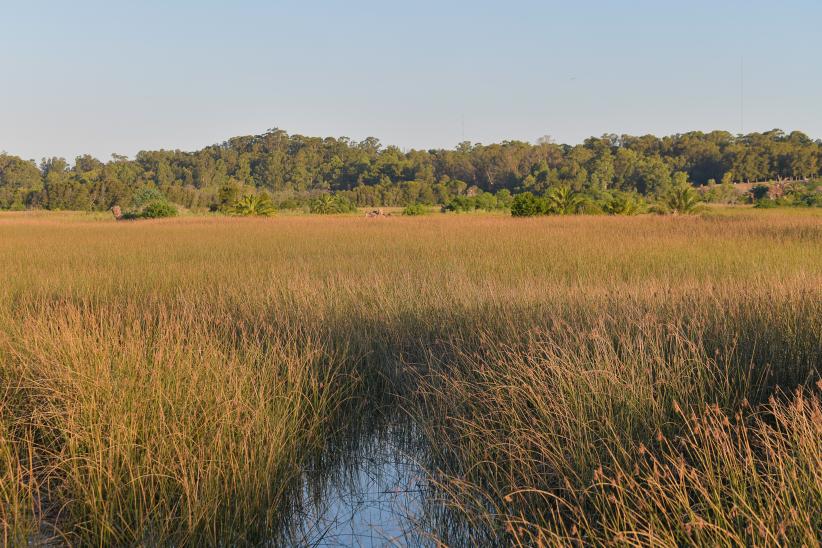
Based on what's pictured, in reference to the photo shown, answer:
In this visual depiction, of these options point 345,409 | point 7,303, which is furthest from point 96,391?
point 7,303

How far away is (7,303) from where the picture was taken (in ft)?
24.8

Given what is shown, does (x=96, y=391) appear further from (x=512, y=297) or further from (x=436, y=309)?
(x=512, y=297)

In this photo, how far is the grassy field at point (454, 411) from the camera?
260cm

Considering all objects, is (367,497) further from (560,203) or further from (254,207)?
(254,207)

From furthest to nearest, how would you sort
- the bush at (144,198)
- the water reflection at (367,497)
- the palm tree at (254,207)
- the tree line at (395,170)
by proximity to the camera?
1. the tree line at (395,170)
2. the bush at (144,198)
3. the palm tree at (254,207)
4. the water reflection at (367,497)

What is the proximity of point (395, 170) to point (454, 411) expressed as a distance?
2828 inches

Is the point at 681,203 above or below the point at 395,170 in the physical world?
below

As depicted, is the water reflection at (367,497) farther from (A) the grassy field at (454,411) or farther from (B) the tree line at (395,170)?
(B) the tree line at (395,170)

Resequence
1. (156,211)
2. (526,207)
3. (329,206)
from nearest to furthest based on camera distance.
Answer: (526,207), (156,211), (329,206)

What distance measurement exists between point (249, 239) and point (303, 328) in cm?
1271

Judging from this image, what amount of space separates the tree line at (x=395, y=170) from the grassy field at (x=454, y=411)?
A: 37530 mm

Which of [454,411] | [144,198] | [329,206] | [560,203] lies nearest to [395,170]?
[329,206]

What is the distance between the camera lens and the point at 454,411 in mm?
4062

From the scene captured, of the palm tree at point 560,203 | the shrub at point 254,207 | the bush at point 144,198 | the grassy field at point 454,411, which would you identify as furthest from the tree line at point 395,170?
the grassy field at point 454,411
